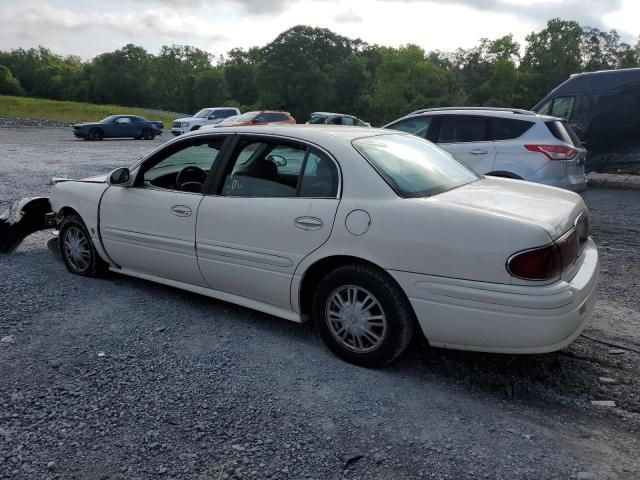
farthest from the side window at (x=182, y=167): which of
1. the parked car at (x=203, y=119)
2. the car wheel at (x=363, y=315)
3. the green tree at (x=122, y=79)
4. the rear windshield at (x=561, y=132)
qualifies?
the green tree at (x=122, y=79)

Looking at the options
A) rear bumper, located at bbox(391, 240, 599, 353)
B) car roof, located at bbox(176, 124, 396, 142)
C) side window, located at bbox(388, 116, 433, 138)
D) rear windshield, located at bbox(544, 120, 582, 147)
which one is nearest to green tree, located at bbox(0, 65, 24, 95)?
side window, located at bbox(388, 116, 433, 138)

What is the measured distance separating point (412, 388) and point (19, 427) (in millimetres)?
2216

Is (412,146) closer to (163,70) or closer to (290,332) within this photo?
(290,332)

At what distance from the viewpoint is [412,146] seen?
412 cm

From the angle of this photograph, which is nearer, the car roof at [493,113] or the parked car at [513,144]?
the parked car at [513,144]

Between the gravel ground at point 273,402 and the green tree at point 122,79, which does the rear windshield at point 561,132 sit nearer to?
the gravel ground at point 273,402

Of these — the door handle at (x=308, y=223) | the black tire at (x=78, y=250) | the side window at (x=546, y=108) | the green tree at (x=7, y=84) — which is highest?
the green tree at (x=7, y=84)

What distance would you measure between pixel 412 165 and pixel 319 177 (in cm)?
68

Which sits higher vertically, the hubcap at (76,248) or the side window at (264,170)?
the side window at (264,170)

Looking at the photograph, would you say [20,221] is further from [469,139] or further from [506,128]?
[506,128]

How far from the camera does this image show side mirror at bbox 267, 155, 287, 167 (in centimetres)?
390

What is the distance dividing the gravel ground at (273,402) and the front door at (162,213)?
401mm

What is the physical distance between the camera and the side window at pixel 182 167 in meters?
4.29

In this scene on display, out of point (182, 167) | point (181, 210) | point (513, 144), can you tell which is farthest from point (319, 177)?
point (513, 144)
